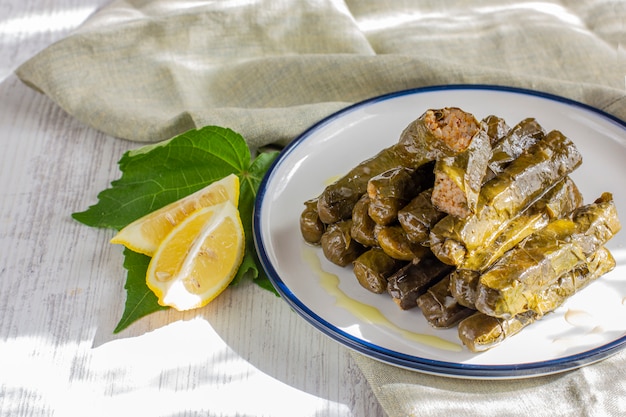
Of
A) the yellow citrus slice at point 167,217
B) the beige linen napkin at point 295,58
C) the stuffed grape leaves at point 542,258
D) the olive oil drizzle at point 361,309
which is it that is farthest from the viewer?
the beige linen napkin at point 295,58

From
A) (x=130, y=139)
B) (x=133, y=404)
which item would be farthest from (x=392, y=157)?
(x=130, y=139)

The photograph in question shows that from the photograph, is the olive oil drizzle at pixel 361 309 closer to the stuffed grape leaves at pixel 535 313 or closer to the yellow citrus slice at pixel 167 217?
the stuffed grape leaves at pixel 535 313

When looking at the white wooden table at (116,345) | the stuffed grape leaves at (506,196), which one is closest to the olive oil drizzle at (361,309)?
the white wooden table at (116,345)

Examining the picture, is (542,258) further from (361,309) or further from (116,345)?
(116,345)

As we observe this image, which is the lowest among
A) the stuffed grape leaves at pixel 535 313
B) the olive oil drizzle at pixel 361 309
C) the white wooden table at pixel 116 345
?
the white wooden table at pixel 116 345

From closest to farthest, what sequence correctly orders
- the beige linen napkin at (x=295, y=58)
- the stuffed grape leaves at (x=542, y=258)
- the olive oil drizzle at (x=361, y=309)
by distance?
the stuffed grape leaves at (x=542, y=258), the olive oil drizzle at (x=361, y=309), the beige linen napkin at (x=295, y=58)

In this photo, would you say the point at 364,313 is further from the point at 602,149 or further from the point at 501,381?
the point at 602,149

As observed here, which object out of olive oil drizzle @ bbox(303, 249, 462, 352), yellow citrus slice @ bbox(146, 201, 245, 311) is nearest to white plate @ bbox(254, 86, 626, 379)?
olive oil drizzle @ bbox(303, 249, 462, 352)
